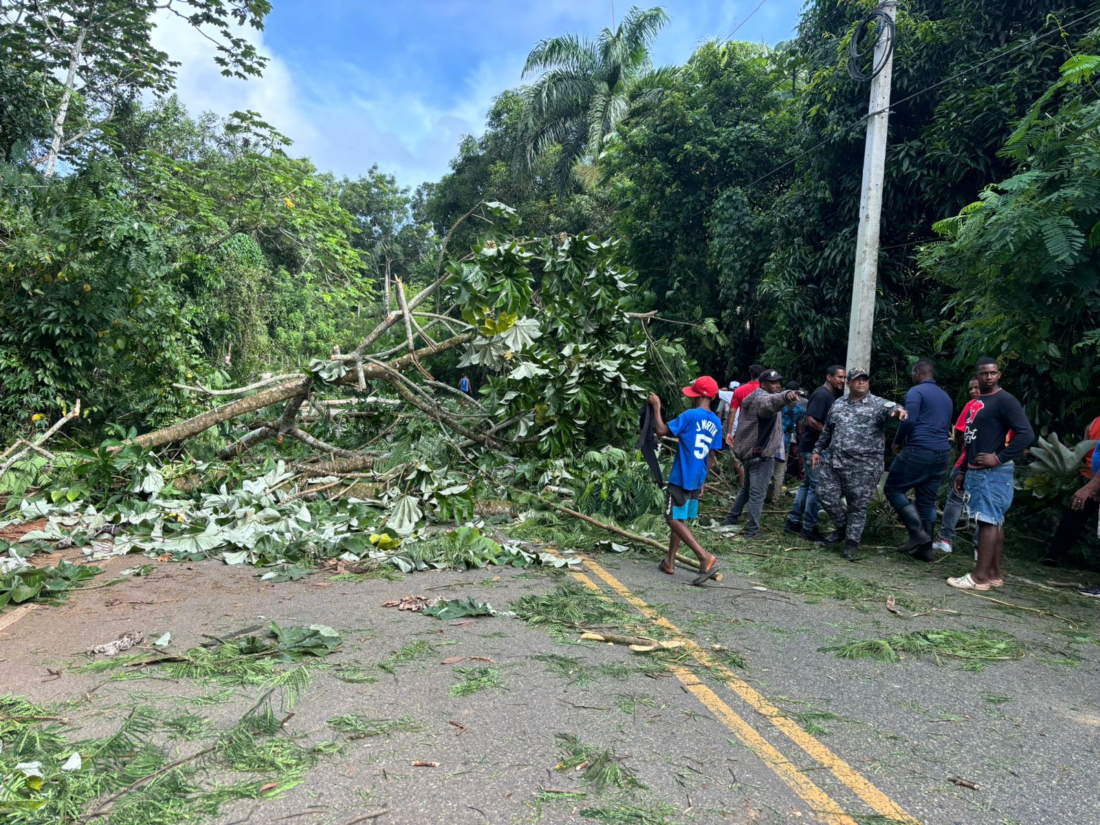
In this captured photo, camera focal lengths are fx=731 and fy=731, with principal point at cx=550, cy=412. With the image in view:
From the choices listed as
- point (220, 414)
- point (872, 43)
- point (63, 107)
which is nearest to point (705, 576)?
point (220, 414)

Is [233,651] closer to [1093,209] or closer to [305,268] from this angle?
[1093,209]

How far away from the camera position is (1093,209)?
21.1 ft

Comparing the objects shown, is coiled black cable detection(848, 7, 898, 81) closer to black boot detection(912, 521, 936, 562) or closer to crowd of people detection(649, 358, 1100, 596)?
crowd of people detection(649, 358, 1100, 596)

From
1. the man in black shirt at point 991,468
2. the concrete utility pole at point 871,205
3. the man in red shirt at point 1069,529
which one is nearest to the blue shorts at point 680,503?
the man in black shirt at point 991,468

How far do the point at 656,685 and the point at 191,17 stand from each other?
1663cm

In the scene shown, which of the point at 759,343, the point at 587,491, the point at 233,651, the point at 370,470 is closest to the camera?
the point at 233,651

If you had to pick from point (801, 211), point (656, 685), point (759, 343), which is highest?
point (801, 211)

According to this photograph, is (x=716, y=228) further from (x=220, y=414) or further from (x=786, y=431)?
(x=220, y=414)

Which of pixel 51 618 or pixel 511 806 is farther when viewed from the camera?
pixel 51 618

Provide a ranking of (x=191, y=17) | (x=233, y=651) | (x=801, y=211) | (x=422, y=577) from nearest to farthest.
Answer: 1. (x=233, y=651)
2. (x=422, y=577)
3. (x=801, y=211)
4. (x=191, y=17)

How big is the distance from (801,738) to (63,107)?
19681 millimetres

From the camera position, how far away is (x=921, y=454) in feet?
24.2

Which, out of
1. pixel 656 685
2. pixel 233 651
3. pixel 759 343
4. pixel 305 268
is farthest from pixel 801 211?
pixel 305 268

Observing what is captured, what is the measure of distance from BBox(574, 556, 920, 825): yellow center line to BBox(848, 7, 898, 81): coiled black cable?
893cm
